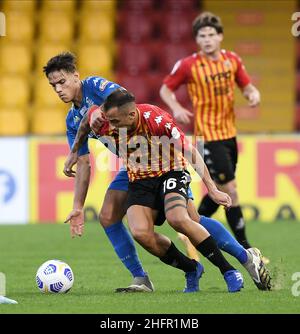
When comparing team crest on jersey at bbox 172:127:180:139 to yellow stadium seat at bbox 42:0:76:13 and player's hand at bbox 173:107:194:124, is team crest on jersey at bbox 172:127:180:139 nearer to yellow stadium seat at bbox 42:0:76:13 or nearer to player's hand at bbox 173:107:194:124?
player's hand at bbox 173:107:194:124

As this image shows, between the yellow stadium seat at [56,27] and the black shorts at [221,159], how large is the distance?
7842mm

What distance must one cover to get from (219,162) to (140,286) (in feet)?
7.33

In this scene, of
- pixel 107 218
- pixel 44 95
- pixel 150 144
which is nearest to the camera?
pixel 150 144

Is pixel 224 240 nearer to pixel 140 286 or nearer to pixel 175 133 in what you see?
pixel 140 286

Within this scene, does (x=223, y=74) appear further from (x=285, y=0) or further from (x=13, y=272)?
(x=285, y=0)

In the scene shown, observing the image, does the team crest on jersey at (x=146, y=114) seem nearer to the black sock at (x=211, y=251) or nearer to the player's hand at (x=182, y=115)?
the black sock at (x=211, y=251)

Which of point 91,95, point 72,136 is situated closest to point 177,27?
point 72,136

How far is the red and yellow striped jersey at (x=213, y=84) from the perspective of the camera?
899 centimetres

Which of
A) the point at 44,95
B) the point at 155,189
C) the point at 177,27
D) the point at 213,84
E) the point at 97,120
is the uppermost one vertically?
the point at 177,27

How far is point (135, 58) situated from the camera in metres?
16.3

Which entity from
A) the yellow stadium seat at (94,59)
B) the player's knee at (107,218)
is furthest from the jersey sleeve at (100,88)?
the yellow stadium seat at (94,59)
